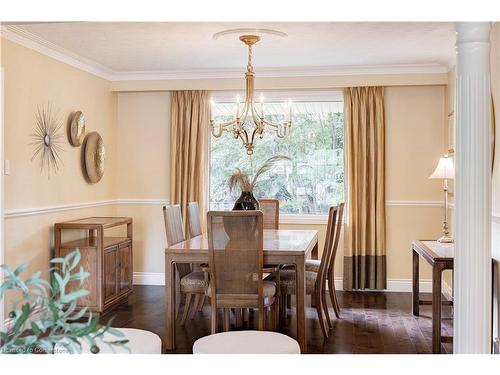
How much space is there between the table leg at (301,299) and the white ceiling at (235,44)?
6.17 feet

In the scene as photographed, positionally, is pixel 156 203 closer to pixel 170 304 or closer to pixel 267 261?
pixel 170 304

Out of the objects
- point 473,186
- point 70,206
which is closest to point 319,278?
point 473,186

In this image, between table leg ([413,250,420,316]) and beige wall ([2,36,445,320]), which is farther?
table leg ([413,250,420,316])

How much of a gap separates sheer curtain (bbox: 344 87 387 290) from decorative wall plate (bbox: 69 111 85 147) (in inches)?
112

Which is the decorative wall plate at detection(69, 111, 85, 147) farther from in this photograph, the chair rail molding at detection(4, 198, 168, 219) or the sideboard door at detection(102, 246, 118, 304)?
the sideboard door at detection(102, 246, 118, 304)

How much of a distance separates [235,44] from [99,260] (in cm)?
230

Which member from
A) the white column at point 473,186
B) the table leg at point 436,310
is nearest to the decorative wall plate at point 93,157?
the table leg at point 436,310

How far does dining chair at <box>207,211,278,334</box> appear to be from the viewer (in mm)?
4043

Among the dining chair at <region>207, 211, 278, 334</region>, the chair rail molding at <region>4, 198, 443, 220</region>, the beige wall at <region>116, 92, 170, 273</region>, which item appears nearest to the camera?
the dining chair at <region>207, 211, 278, 334</region>

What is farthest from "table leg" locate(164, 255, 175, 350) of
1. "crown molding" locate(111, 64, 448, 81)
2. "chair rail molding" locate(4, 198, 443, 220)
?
"crown molding" locate(111, 64, 448, 81)

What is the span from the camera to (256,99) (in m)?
6.89

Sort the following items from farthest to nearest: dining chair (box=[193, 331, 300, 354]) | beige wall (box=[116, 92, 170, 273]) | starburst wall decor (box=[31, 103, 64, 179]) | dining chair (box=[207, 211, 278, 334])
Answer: beige wall (box=[116, 92, 170, 273])
starburst wall decor (box=[31, 103, 64, 179])
dining chair (box=[207, 211, 278, 334])
dining chair (box=[193, 331, 300, 354])
